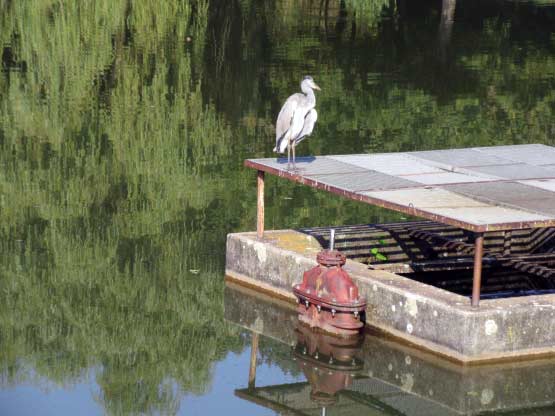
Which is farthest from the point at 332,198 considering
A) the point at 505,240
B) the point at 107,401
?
the point at 107,401

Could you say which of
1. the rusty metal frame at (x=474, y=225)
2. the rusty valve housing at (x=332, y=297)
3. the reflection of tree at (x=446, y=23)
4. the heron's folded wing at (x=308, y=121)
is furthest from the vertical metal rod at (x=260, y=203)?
the reflection of tree at (x=446, y=23)

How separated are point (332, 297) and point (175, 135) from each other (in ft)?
35.8

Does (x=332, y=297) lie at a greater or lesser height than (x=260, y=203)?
lesser

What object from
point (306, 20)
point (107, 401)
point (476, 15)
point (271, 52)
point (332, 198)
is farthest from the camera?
point (476, 15)

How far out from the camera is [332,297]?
43.8 feet

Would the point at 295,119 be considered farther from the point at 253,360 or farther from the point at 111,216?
the point at 111,216

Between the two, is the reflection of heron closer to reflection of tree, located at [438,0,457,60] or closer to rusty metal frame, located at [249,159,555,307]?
rusty metal frame, located at [249,159,555,307]

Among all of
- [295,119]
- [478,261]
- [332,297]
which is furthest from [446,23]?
[478,261]

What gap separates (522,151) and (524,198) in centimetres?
269

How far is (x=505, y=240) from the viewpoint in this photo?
1597 centimetres

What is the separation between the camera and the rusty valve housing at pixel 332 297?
523 inches

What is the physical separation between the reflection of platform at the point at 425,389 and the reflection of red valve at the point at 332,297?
0.37 m

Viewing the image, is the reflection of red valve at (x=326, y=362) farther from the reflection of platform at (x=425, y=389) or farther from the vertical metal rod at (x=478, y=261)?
the vertical metal rod at (x=478, y=261)

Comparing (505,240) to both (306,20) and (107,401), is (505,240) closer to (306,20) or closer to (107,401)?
(107,401)
